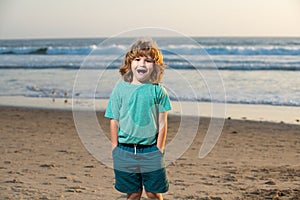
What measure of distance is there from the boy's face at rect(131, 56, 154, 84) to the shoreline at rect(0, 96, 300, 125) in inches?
197

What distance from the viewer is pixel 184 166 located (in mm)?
5664

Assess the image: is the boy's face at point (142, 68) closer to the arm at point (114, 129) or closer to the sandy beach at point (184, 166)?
the arm at point (114, 129)

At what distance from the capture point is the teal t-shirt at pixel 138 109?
2.99m

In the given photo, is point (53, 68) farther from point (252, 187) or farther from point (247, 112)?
point (252, 187)

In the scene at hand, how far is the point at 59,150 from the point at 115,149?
359 cm

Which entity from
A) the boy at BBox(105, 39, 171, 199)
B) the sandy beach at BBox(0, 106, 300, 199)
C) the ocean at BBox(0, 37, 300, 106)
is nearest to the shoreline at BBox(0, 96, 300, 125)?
the ocean at BBox(0, 37, 300, 106)

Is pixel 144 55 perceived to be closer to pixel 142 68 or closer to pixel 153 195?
pixel 142 68

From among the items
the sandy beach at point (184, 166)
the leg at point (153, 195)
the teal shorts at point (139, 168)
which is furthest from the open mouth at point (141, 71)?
the sandy beach at point (184, 166)

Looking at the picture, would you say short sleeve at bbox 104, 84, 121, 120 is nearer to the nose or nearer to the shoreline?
the nose

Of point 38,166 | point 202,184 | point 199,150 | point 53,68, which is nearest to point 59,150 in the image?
point 38,166

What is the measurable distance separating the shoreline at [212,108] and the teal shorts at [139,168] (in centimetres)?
489

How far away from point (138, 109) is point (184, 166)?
2.81 m

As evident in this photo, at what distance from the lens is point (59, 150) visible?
6.55 metres

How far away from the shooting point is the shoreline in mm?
9088
